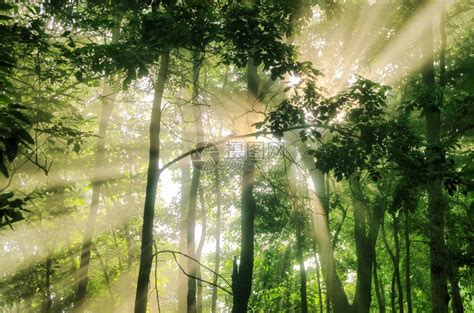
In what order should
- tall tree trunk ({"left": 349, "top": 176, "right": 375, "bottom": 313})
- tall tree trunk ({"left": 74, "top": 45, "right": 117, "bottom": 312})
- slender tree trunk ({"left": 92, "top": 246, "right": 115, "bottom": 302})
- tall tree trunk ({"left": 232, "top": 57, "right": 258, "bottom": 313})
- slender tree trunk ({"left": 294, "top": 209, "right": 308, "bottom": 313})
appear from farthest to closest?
slender tree trunk ({"left": 92, "top": 246, "right": 115, "bottom": 302})
slender tree trunk ({"left": 294, "top": 209, "right": 308, "bottom": 313})
tall tree trunk ({"left": 349, "top": 176, "right": 375, "bottom": 313})
tall tree trunk ({"left": 74, "top": 45, "right": 117, "bottom": 312})
tall tree trunk ({"left": 232, "top": 57, "right": 258, "bottom": 313})

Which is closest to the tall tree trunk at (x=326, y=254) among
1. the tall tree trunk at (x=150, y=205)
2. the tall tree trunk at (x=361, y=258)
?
the tall tree trunk at (x=361, y=258)

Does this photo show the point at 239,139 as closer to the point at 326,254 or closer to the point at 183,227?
the point at 326,254

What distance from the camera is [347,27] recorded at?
43.3 feet

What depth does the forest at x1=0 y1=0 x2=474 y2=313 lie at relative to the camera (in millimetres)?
5836

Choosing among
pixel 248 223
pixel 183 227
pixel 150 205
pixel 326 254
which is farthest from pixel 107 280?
pixel 150 205

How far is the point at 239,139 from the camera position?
10375mm


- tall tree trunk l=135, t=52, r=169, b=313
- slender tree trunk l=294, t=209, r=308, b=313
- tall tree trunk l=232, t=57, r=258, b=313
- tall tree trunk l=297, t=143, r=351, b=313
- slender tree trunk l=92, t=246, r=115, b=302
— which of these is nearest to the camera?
tall tree trunk l=135, t=52, r=169, b=313

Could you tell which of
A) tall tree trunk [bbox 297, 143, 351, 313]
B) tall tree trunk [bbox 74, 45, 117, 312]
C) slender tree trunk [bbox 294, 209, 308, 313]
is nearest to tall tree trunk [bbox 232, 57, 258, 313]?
tall tree trunk [bbox 297, 143, 351, 313]

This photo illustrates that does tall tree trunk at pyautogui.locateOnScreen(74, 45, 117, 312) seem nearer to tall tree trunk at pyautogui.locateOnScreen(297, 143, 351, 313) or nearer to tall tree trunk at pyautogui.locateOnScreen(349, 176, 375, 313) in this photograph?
tall tree trunk at pyautogui.locateOnScreen(297, 143, 351, 313)

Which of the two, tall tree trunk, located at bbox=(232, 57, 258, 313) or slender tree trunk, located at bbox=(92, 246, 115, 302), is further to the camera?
slender tree trunk, located at bbox=(92, 246, 115, 302)

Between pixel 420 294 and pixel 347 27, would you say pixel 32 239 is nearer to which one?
pixel 347 27

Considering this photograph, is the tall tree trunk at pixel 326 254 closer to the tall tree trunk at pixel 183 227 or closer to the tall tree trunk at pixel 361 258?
the tall tree trunk at pixel 361 258

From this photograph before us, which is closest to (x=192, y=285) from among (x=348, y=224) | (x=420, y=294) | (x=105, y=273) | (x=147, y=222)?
(x=105, y=273)

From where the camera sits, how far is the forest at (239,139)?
584 cm
